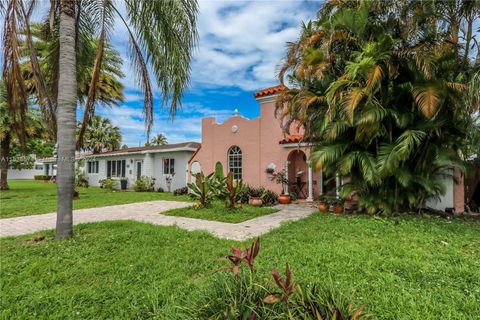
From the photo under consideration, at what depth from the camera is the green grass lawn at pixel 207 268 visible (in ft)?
10.4

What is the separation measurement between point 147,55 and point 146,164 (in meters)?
16.8

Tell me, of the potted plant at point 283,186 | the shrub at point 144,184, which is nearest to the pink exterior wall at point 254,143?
the potted plant at point 283,186

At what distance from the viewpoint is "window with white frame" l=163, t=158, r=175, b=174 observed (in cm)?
2092

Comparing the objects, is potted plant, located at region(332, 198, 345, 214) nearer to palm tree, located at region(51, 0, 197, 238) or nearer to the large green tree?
the large green tree

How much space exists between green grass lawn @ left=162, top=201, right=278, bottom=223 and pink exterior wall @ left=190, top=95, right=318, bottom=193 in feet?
13.0

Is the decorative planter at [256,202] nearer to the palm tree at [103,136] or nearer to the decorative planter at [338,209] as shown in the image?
the decorative planter at [338,209]

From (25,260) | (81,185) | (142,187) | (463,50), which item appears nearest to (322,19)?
(463,50)

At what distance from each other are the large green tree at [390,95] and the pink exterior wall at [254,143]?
470cm

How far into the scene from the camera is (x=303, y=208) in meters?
11.4

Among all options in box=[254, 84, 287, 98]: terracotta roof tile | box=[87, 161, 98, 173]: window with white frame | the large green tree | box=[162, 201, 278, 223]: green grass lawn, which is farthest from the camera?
box=[87, 161, 98, 173]: window with white frame

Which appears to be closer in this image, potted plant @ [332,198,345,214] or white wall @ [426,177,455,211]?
white wall @ [426,177,455,211]

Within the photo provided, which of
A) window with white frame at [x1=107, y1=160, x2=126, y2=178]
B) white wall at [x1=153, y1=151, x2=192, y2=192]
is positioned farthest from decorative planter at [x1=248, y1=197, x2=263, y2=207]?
window with white frame at [x1=107, y1=160, x2=126, y2=178]

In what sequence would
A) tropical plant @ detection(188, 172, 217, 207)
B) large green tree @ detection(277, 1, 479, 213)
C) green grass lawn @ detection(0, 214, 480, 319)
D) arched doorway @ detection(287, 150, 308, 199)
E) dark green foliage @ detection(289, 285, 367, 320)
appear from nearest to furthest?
1. dark green foliage @ detection(289, 285, 367, 320)
2. green grass lawn @ detection(0, 214, 480, 319)
3. large green tree @ detection(277, 1, 479, 213)
4. tropical plant @ detection(188, 172, 217, 207)
5. arched doorway @ detection(287, 150, 308, 199)

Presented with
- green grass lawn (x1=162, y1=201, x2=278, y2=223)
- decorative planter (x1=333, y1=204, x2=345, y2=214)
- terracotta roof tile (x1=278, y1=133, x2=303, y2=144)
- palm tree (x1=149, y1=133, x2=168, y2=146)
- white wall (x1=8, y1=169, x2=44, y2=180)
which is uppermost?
palm tree (x1=149, y1=133, x2=168, y2=146)
